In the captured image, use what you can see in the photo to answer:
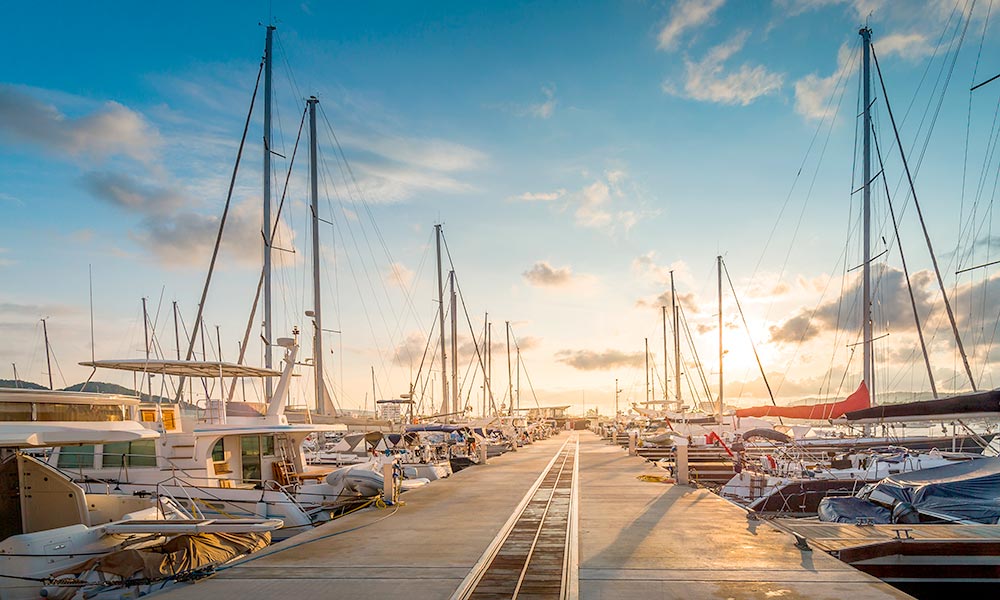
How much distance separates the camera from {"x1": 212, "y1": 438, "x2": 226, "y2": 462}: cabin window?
20083 millimetres

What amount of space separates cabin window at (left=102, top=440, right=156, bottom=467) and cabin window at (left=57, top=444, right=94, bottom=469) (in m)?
0.43

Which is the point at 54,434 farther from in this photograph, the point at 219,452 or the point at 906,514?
the point at 906,514

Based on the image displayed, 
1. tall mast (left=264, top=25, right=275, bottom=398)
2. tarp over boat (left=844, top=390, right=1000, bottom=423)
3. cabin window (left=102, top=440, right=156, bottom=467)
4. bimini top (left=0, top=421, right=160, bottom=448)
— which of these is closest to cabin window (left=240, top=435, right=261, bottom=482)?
cabin window (left=102, top=440, right=156, bottom=467)

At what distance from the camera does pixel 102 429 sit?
521 inches

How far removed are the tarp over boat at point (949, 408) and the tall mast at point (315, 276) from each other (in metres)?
21.4

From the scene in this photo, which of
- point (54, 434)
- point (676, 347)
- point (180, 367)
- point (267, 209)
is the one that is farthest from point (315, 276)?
point (676, 347)

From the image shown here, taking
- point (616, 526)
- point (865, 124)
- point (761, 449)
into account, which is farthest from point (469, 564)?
point (865, 124)

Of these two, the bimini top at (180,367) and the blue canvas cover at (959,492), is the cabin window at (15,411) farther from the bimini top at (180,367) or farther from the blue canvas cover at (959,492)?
the blue canvas cover at (959,492)

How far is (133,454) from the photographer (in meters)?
19.8

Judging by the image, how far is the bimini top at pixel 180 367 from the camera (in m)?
19.5

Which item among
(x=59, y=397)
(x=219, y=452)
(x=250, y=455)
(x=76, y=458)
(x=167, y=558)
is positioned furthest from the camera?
(x=250, y=455)

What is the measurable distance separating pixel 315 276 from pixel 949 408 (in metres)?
26.1

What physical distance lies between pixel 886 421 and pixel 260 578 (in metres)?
18.1

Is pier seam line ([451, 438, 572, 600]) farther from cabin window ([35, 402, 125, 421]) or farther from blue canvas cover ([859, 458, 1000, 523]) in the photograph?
cabin window ([35, 402, 125, 421])
